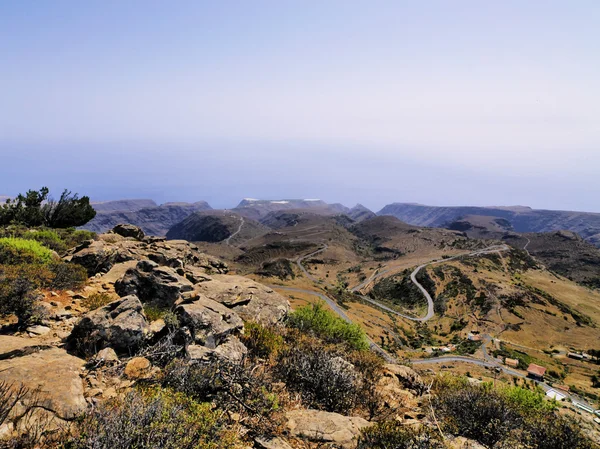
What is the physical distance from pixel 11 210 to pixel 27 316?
31.1m

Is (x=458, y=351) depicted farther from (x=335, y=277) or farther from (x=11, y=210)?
(x=11, y=210)

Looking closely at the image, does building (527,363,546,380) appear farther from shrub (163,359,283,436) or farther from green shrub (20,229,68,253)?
green shrub (20,229,68,253)

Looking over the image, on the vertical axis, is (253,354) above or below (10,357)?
below

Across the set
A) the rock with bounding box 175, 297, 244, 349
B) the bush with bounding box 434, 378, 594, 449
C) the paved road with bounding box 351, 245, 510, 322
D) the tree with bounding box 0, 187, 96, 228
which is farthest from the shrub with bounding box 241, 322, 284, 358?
the paved road with bounding box 351, 245, 510, 322

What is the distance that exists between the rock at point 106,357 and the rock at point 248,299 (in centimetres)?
576

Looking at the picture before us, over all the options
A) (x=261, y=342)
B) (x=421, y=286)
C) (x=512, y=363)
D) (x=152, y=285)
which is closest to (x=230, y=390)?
(x=261, y=342)

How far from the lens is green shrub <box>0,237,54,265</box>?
12.7 metres

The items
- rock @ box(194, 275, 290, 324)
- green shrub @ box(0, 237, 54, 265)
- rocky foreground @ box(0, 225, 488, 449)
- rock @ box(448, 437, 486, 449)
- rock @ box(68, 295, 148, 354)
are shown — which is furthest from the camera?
rock @ box(194, 275, 290, 324)

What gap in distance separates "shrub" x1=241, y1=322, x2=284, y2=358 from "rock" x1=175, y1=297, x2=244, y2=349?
2.03 ft

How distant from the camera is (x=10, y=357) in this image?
658 centimetres

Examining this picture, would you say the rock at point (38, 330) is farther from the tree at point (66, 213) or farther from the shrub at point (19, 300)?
the tree at point (66, 213)

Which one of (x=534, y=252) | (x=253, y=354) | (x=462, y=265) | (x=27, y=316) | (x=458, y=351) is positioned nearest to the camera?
(x=27, y=316)

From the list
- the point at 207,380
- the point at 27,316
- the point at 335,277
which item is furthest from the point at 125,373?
the point at 335,277

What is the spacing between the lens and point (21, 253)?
521 inches
